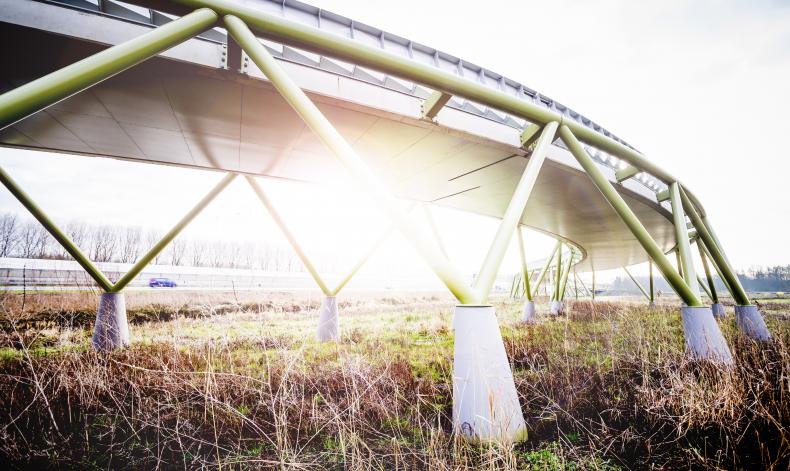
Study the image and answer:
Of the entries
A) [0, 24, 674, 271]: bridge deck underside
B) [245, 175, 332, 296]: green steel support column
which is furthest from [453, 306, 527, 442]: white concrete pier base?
[245, 175, 332, 296]: green steel support column

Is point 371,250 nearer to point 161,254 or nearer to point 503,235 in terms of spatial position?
point 503,235

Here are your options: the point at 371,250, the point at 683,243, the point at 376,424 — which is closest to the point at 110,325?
the point at 371,250

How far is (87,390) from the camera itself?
316cm

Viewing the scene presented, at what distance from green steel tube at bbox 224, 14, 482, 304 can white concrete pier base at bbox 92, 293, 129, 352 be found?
20.5 ft

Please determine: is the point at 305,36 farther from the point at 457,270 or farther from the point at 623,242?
the point at 623,242

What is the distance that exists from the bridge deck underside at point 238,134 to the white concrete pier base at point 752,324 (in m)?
3.47

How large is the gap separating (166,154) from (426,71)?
608 centimetres

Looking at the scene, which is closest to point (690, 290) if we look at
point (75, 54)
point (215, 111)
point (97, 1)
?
point (215, 111)

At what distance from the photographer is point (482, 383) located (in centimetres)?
239

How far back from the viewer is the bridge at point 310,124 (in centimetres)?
262

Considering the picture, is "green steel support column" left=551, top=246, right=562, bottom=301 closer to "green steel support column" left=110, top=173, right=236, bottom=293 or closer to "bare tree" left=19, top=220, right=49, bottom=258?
"green steel support column" left=110, top=173, right=236, bottom=293

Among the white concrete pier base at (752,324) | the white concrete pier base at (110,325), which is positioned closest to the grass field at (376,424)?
the white concrete pier base at (110,325)

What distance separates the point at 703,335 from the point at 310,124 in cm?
645

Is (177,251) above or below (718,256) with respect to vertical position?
above
